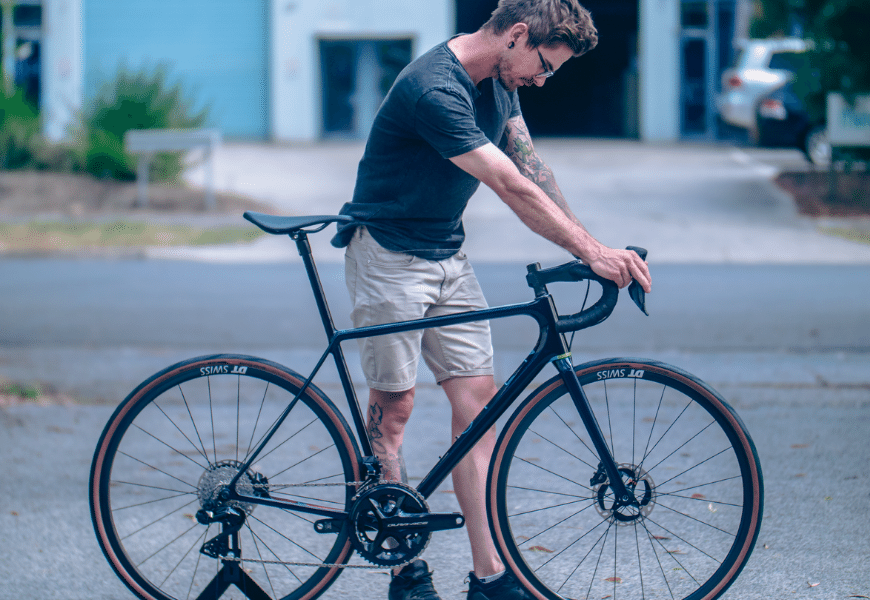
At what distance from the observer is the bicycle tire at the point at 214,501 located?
295 centimetres

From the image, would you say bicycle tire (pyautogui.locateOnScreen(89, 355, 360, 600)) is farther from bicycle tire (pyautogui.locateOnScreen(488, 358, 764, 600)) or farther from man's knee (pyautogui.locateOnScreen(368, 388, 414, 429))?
bicycle tire (pyautogui.locateOnScreen(488, 358, 764, 600))

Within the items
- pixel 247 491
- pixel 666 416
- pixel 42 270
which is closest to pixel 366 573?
pixel 247 491

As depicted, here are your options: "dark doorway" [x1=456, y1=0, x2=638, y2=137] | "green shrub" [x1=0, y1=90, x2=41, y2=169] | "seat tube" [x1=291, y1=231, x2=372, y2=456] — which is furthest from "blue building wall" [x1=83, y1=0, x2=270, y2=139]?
"seat tube" [x1=291, y1=231, x2=372, y2=456]

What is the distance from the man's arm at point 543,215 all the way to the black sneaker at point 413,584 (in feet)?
3.68

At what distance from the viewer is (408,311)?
3.06m

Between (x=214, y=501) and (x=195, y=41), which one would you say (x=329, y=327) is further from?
(x=195, y=41)

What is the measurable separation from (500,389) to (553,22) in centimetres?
108

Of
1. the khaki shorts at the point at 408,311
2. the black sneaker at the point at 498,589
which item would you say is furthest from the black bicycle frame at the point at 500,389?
Result: the black sneaker at the point at 498,589

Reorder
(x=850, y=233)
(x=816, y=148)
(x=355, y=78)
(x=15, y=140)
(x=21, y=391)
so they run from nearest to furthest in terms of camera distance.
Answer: (x=21, y=391) < (x=850, y=233) < (x=15, y=140) < (x=816, y=148) < (x=355, y=78)

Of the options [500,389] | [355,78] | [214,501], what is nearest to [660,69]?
[355,78]

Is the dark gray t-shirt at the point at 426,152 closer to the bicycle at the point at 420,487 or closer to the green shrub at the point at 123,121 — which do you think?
the bicycle at the point at 420,487

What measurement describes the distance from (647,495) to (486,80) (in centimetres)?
134

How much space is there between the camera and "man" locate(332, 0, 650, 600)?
9.14ft

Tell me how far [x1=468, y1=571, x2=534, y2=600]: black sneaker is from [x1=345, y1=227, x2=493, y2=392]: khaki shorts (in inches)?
25.5
